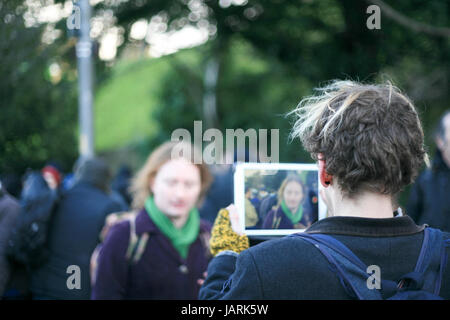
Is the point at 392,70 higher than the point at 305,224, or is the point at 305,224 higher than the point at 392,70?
the point at 392,70

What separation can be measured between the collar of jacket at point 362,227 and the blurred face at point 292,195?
46 centimetres

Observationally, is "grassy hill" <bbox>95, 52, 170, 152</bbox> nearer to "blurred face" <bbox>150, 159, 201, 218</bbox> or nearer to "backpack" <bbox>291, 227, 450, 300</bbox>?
"blurred face" <bbox>150, 159, 201, 218</bbox>

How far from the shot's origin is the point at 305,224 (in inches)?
77.4

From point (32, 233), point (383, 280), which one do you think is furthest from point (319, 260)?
point (32, 233)

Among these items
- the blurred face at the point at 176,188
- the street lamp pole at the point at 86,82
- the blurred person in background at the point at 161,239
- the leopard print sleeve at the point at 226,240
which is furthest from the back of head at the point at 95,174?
the leopard print sleeve at the point at 226,240

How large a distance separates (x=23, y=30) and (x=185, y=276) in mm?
3974

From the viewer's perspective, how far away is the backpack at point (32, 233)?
12.1 feet

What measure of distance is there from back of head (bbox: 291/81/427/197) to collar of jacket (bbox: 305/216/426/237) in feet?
0.29

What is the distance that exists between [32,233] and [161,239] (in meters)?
1.29

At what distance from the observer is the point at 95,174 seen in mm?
4598

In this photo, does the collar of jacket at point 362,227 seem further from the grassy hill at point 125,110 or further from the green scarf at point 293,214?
the grassy hill at point 125,110

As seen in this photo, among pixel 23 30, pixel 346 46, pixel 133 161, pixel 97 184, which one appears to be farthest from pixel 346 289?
pixel 133 161

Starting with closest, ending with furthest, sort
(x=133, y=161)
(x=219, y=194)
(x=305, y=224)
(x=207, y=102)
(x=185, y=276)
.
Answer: (x=305, y=224)
(x=185, y=276)
(x=219, y=194)
(x=207, y=102)
(x=133, y=161)

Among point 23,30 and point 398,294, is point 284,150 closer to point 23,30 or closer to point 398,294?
point 23,30
